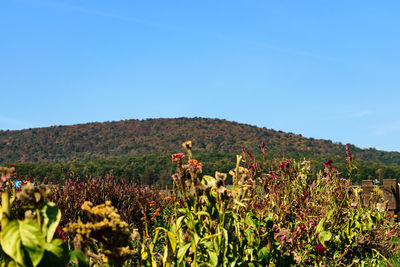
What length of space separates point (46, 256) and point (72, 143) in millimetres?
67173

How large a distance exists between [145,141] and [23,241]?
210 feet

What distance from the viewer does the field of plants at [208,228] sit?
1.51 metres

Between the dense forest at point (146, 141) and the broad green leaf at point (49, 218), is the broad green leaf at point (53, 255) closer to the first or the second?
the broad green leaf at point (49, 218)

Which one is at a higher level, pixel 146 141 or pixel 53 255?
pixel 146 141

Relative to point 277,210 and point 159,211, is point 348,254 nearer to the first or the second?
point 277,210

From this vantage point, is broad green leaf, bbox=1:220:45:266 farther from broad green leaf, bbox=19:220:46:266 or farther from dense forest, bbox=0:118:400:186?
dense forest, bbox=0:118:400:186

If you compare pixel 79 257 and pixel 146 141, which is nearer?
pixel 79 257

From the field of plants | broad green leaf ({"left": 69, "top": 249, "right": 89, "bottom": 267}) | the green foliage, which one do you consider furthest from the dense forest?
the green foliage

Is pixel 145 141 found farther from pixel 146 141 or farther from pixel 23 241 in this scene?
pixel 23 241

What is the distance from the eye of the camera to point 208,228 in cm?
244

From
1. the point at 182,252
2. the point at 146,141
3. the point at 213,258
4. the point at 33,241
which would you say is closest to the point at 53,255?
the point at 33,241

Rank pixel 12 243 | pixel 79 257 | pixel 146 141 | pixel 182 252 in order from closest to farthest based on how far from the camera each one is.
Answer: pixel 12 243
pixel 79 257
pixel 182 252
pixel 146 141

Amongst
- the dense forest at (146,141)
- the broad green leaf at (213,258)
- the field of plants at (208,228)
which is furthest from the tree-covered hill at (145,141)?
the broad green leaf at (213,258)

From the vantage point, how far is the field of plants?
4.95 feet
